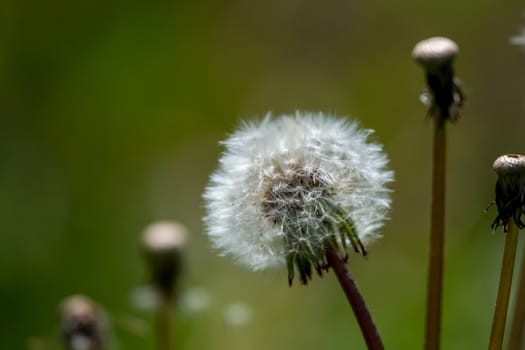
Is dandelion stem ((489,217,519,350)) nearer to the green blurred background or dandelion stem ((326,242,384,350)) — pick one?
dandelion stem ((326,242,384,350))

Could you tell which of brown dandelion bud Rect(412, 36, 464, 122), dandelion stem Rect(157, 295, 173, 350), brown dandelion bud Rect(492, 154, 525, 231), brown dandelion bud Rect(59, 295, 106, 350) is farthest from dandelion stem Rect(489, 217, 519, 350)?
brown dandelion bud Rect(59, 295, 106, 350)

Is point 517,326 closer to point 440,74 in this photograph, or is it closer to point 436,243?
point 436,243

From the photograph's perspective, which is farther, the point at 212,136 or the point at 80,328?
the point at 212,136

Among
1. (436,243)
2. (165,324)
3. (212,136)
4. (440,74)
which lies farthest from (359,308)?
(212,136)

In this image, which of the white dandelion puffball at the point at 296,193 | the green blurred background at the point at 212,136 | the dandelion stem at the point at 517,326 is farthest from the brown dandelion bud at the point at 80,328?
the green blurred background at the point at 212,136

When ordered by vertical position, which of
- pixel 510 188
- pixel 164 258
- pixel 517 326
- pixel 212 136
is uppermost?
pixel 212 136

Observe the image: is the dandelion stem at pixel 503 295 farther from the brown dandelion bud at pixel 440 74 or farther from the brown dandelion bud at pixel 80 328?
the brown dandelion bud at pixel 80 328
